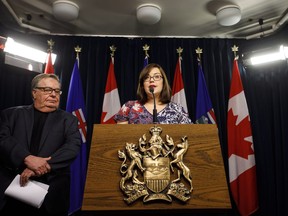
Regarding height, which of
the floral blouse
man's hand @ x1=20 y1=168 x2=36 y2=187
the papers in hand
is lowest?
the papers in hand

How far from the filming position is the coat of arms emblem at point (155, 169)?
1.10m

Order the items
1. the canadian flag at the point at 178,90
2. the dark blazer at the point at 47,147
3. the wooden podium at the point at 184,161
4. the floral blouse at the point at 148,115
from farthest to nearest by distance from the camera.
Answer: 1. the canadian flag at the point at 178,90
2. the floral blouse at the point at 148,115
3. the dark blazer at the point at 47,147
4. the wooden podium at the point at 184,161

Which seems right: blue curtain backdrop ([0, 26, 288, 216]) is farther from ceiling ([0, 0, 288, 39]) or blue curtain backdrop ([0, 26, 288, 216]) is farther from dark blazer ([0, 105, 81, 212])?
dark blazer ([0, 105, 81, 212])

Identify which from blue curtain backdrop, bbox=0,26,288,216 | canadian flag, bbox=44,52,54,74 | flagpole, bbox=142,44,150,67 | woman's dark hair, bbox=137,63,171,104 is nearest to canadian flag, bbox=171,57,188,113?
blue curtain backdrop, bbox=0,26,288,216

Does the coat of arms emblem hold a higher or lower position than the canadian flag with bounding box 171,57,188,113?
lower

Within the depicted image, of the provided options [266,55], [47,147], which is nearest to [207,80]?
[266,55]

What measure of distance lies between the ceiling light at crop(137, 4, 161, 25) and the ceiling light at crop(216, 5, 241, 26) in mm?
728

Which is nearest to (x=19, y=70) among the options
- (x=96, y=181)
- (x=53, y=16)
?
(x=53, y=16)

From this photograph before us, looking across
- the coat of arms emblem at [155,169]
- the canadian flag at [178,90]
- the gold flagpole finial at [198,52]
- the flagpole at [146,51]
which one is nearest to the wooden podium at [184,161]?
the coat of arms emblem at [155,169]

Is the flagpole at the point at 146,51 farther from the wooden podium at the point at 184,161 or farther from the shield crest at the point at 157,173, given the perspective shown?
the shield crest at the point at 157,173

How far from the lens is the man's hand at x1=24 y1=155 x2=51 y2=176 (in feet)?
5.52

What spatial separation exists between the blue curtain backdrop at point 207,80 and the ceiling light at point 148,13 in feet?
1.91

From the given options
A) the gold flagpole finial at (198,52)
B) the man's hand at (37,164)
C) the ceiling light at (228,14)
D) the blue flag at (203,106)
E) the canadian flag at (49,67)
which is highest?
the ceiling light at (228,14)

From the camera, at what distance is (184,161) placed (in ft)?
3.92
